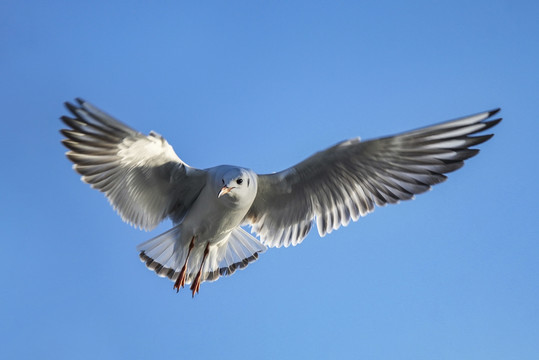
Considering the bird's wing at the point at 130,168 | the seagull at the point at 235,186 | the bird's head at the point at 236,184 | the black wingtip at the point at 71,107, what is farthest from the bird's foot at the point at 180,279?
the black wingtip at the point at 71,107

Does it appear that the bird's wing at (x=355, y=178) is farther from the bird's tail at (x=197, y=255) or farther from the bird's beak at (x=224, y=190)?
the bird's beak at (x=224, y=190)

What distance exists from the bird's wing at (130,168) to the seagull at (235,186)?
1 cm

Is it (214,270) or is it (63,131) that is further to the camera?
(214,270)

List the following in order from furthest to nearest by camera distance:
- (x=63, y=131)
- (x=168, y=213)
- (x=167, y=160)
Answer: (x=168, y=213), (x=167, y=160), (x=63, y=131)

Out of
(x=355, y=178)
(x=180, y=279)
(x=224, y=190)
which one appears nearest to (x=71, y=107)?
(x=224, y=190)

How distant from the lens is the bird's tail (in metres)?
8.01

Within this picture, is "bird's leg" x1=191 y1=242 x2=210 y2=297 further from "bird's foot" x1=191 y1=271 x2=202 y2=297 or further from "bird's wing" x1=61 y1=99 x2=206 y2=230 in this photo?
"bird's wing" x1=61 y1=99 x2=206 y2=230

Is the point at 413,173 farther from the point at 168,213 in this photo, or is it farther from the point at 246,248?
the point at 168,213

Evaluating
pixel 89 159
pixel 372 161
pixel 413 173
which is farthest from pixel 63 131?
pixel 413 173

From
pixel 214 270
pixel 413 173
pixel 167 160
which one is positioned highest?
pixel 167 160

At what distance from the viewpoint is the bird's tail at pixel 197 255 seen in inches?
315

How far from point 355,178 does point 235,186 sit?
155 centimetres

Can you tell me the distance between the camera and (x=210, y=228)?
759 centimetres

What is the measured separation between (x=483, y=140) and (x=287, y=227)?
2644 millimetres
